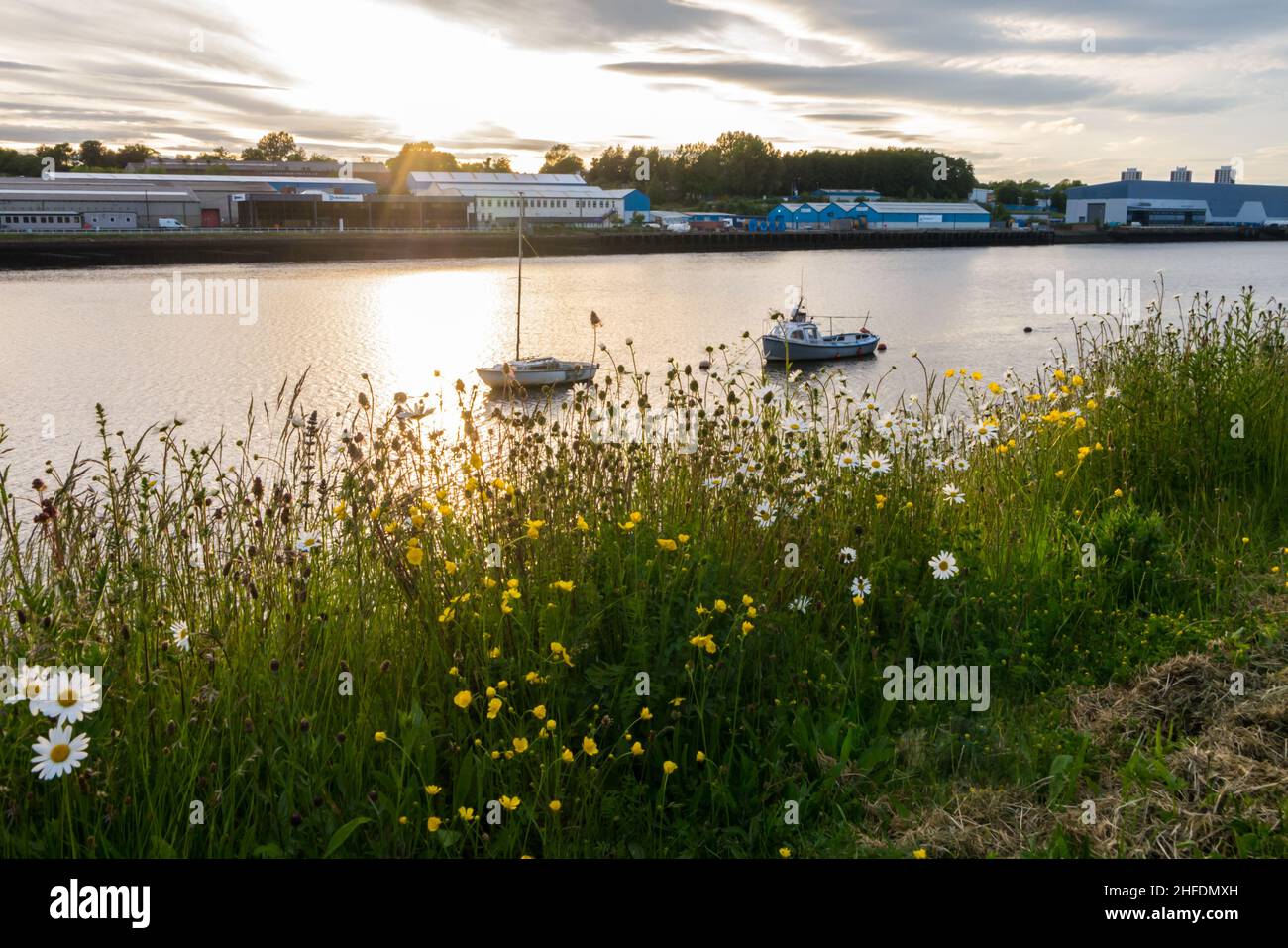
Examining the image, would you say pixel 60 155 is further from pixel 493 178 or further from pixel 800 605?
pixel 800 605

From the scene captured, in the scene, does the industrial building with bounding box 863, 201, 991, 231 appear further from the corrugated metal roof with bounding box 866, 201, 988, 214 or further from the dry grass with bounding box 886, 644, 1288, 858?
the dry grass with bounding box 886, 644, 1288, 858

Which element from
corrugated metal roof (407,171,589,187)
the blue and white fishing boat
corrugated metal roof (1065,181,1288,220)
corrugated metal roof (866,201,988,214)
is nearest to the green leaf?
the blue and white fishing boat

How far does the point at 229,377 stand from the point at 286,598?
36.3 metres

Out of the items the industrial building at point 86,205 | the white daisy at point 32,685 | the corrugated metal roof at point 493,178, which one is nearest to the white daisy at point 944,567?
the white daisy at point 32,685

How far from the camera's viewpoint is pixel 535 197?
Answer: 120 m

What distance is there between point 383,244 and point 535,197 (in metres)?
26.9

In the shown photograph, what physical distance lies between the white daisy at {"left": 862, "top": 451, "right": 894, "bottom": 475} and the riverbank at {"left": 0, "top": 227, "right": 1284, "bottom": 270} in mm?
76798

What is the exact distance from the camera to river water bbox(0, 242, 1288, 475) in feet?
114

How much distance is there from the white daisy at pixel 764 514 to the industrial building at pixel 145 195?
10092 cm

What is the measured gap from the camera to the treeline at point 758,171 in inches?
6329

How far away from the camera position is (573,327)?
172 ft

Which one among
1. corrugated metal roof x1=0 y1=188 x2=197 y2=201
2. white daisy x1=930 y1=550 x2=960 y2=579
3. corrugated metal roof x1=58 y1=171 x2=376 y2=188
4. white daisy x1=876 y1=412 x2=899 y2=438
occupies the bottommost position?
white daisy x1=930 y1=550 x2=960 y2=579
